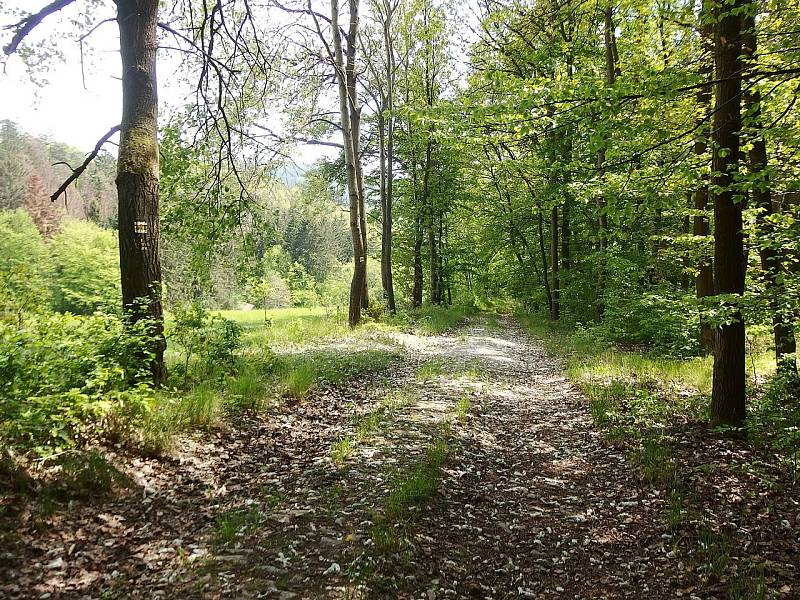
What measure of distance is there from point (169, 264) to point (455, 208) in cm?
3715

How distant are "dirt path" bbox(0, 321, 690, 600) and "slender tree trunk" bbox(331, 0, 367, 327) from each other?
9670mm

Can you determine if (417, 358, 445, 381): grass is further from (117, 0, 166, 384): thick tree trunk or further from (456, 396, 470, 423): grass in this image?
(117, 0, 166, 384): thick tree trunk

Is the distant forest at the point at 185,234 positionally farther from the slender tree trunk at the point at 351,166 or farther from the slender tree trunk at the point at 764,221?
the slender tree trunk at the point at 764,221

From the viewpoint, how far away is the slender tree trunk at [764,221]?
587 centimetres

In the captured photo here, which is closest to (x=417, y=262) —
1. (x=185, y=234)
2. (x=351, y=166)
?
(x=351, y=166)

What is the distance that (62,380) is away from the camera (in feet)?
16.8

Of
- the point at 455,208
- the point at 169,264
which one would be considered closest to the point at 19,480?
the point at 455,208

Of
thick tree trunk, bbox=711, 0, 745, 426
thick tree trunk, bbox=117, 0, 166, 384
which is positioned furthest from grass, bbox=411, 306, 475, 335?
thick tree trunk, bbox=117, 0, 166, 384

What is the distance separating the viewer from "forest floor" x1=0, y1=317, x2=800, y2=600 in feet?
12.4

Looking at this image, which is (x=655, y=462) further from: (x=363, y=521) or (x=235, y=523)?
(x=235, y=523)

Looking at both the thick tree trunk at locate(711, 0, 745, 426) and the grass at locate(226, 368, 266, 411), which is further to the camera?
the grass at locate(226, 368, 266, 411)

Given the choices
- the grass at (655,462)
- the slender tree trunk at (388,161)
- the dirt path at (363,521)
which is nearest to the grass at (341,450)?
the dirt path at (363,521)

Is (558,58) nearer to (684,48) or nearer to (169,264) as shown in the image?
(684,48)

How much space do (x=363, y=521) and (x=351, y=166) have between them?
14.1 meters
